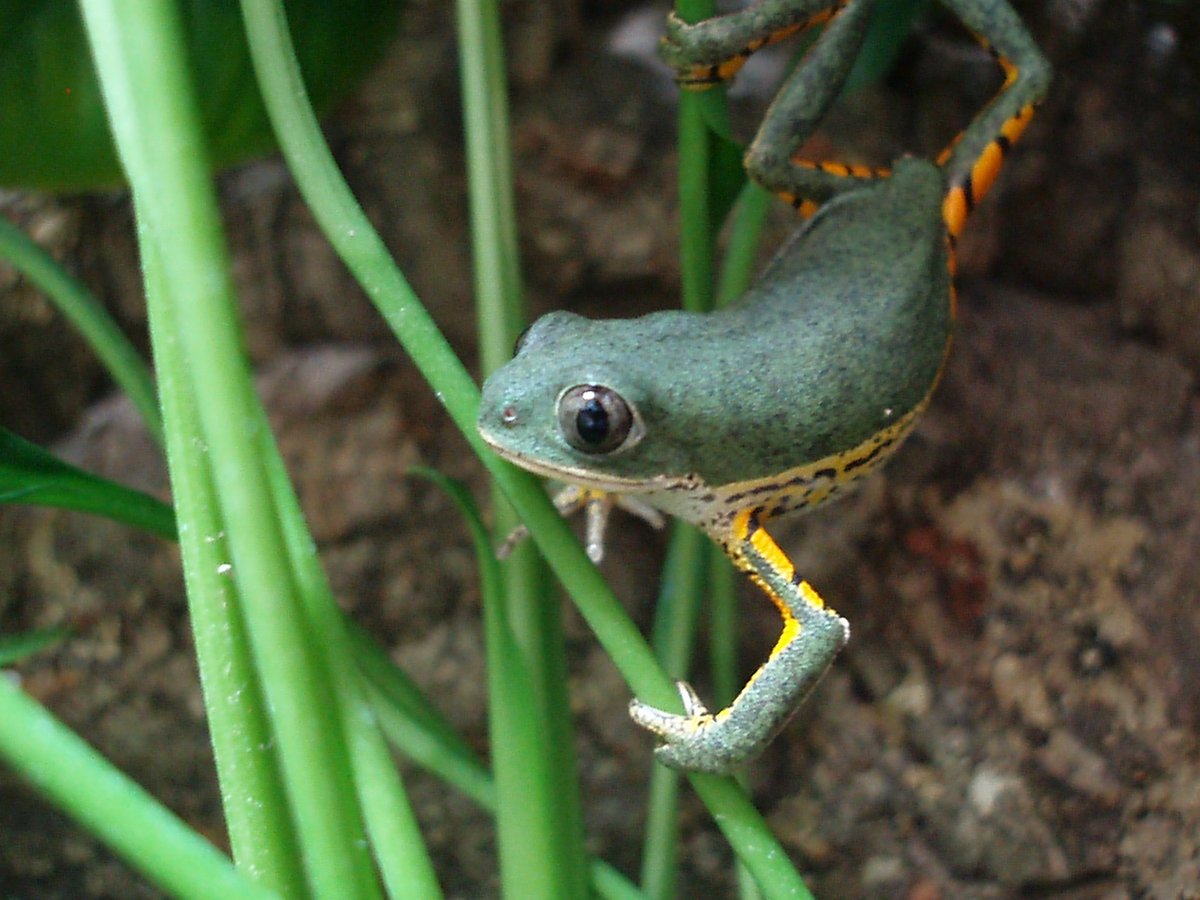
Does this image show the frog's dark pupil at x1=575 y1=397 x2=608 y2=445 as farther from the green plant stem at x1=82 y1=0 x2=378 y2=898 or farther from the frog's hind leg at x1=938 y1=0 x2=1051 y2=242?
the frog's hind leg at x1=938 y1=0 x2=1051 y2=242

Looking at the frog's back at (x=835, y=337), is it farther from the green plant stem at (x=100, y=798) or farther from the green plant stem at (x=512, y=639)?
the green plant stem at (x=100, y=798)

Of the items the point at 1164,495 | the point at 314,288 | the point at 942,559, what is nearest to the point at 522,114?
the point at 314,288

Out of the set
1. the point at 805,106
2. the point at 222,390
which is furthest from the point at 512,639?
the point at 805,106

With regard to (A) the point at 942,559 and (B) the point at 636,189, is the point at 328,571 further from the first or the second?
(A) the point at 942,559

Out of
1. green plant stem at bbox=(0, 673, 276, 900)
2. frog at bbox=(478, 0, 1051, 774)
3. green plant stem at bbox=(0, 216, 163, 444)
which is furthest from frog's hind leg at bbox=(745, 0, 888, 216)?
green plant stem at bbox=(0, 673, 276, 900)

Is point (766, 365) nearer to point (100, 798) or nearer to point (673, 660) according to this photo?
point (673, 660)

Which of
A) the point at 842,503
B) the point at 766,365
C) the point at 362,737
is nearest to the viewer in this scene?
the point at 362,737
